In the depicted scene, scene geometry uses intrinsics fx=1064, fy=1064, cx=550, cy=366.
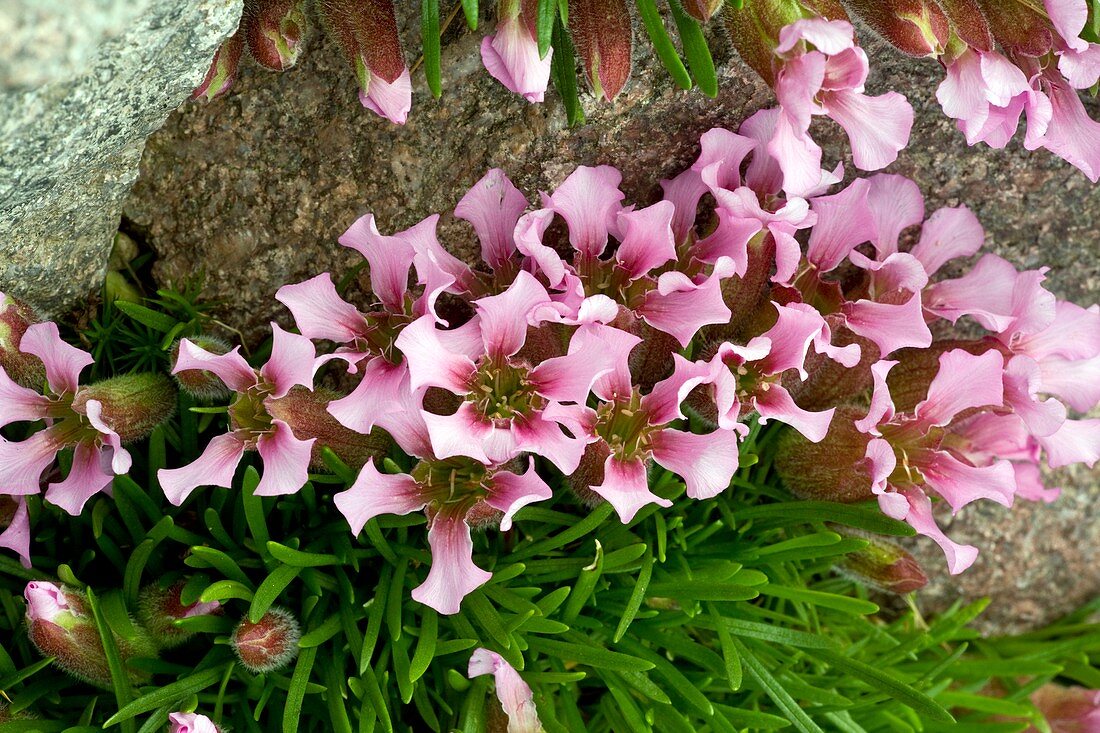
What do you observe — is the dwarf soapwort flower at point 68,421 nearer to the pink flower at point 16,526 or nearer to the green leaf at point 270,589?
the pink flower at point 16,526

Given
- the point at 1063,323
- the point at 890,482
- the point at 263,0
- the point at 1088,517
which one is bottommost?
the point at 1088,517

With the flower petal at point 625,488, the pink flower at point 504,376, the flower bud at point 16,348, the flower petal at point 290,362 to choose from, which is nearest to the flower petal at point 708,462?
the flower petal at point 625,488

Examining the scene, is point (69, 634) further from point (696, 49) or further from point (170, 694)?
point (696, 49)

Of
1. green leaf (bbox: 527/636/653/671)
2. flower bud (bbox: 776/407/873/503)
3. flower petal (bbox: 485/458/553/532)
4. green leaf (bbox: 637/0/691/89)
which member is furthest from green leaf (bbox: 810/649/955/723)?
green leaf (bbox: 637/0/691/89)

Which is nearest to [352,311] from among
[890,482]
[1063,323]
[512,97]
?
[512,97]

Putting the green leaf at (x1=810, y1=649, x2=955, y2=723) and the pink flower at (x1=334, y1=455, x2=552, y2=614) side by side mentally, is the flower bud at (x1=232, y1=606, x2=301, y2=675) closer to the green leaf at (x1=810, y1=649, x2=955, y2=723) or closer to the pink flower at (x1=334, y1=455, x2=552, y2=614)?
the pink flower at (x1=334, y1=455, x2=552, y2=614)

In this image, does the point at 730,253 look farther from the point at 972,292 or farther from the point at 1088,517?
the point at 1088,517
